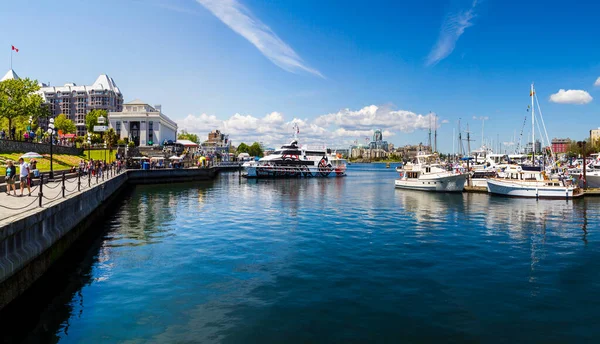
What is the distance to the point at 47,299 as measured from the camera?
1320cm

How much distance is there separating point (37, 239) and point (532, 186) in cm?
5434

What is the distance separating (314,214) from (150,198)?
23.2m

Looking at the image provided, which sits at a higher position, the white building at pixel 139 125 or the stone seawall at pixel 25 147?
the white building at pixel 139 125

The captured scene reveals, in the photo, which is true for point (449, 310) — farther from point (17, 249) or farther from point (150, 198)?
point (150, 198)

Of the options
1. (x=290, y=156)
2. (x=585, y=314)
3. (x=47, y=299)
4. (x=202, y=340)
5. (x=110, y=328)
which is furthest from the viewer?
(x=290, y=156)

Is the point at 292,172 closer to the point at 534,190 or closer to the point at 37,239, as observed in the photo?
the point at 534,190

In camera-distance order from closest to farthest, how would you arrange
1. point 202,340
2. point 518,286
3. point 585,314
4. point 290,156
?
1. point 202,340
2. point 585,314
3. point 518,286
4. point 290,156

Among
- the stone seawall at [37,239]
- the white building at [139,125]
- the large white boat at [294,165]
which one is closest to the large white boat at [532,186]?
the stone seawall at [37,239]

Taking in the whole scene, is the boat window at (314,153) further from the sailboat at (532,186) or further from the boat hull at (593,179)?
the boat hull at (593,179)

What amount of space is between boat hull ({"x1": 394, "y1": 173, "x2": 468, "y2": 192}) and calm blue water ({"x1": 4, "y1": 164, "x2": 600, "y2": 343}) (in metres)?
27.6

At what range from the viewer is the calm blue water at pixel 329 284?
36.0 feet

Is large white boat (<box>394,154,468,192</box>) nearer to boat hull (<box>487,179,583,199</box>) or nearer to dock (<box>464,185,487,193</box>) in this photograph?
dock (<box>464,185,487,193</box>)

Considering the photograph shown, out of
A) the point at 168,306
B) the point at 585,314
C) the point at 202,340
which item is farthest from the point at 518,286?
the point at 168,306

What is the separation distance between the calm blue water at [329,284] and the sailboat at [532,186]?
23.0 m
